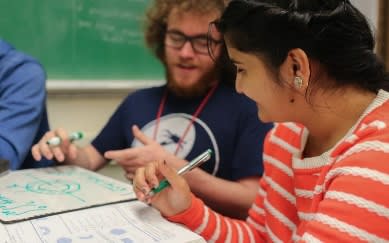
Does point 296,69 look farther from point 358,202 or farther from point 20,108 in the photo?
point 20,108

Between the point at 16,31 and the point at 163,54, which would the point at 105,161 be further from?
the point at 16,31

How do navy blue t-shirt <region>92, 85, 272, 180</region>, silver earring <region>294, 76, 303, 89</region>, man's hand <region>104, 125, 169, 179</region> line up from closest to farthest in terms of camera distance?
silver earring <region>294, 76, 303, 89</region>, man's hand <region>104, 125, 169, 179</region>, navy blue t-shirt <region>92, 85, 272, 180</region>

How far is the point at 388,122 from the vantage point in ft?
1.93

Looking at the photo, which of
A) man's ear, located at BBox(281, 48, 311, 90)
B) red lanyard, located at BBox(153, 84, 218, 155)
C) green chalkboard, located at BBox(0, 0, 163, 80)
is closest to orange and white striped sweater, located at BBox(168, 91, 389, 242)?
man's ear, located at BBox(281, 48, 311, 90)

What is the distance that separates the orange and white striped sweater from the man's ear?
0.10 meters

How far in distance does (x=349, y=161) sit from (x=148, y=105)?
2.57 ft

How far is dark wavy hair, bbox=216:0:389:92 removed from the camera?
61cm

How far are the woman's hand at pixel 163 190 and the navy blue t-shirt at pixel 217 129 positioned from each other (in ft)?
1.18

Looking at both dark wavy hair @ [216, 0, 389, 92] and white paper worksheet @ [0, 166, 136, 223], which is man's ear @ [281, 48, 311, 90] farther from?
white paper worksheet @ [0, 166, 136, 223]

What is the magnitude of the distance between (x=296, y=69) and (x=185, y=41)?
60 cm

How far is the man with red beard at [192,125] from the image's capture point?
1.06 m

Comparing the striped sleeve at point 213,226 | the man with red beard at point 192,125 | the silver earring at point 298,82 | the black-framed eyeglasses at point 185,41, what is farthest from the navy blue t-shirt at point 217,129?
the silver earring at point 298,82

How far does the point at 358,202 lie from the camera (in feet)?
1.74

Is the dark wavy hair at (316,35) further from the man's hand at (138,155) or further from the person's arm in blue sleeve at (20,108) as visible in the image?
the person's arm in blue sleeve at (20,108)
